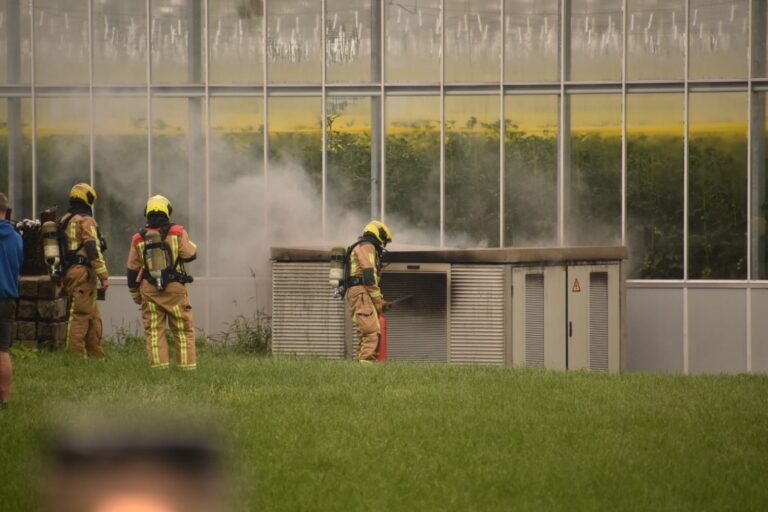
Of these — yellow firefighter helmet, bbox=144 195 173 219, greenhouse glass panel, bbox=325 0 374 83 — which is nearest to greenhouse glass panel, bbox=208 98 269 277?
greenhouse glass panel, bbox=325 0 374 83

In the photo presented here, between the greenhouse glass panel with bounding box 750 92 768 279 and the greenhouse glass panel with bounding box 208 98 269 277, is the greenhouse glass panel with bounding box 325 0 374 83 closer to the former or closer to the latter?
the greenhouse glass panel with bounding box 208 98 269 277

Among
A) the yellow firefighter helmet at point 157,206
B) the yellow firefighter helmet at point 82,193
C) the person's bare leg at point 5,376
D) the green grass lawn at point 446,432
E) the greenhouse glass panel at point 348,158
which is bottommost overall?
the green grass lawn at point 446,432

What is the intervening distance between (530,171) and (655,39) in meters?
2.99

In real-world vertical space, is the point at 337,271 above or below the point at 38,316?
above

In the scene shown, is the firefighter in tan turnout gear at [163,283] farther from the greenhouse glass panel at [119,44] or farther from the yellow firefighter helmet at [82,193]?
the greenhouse glass panel at [119,44]

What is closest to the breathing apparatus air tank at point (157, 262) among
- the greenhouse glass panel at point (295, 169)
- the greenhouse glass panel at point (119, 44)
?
the greenhouse glass panel at point (295, 169)

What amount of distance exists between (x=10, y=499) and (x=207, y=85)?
1522cm

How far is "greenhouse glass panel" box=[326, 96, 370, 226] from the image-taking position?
69.8 feet

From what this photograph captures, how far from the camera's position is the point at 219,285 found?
21000 millimetres

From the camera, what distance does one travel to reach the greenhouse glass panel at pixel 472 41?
21234mm

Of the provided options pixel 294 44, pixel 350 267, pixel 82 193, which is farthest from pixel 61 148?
pixel 350 267

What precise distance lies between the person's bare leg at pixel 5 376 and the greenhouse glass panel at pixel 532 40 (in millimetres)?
12987

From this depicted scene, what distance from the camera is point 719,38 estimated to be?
2066 centimetres

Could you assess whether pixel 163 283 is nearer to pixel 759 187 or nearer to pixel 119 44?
pixel 119 44
